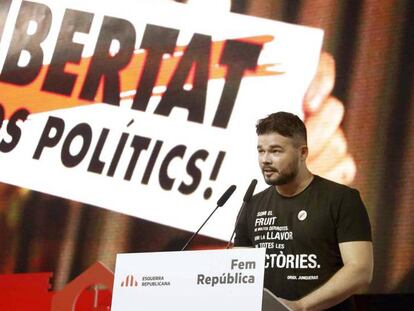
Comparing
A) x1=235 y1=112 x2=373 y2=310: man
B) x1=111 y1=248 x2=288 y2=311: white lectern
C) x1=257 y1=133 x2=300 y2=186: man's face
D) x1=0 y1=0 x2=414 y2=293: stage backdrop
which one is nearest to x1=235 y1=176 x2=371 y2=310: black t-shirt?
x1=235 y1=112 x2=373 y2=310: man

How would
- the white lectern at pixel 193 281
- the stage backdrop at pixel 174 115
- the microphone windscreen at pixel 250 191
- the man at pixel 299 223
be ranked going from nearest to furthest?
the white lectern at pixel 193 281, the man at pixel 299 223, the microphone windscreen at pixel 250 191, the stage backdrop at pixel 174 115

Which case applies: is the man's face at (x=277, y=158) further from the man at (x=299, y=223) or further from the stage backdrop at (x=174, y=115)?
the stage backdrop at (x=174, y=115)

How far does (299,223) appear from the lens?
3057 mm

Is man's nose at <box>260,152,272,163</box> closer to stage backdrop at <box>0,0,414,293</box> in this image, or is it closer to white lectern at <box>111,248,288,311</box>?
white lectern at <box>111,248,288,311</box>

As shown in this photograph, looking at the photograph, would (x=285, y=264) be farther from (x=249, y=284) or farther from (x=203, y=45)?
(x=203, y=45)

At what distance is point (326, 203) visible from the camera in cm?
302

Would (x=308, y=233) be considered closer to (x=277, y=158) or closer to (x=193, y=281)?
(x=277, y=158)

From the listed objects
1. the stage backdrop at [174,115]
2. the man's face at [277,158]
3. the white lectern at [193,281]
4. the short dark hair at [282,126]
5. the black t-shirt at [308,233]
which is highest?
the stage backdrop at [174,115]

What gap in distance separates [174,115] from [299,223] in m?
1.66

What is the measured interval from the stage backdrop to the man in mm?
990

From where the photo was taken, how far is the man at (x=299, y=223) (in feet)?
9.65

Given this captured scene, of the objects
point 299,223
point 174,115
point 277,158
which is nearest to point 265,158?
point 277,158

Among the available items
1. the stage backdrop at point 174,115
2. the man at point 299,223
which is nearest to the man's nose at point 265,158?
the man at point 299,223

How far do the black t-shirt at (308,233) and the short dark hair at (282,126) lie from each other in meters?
0.19
